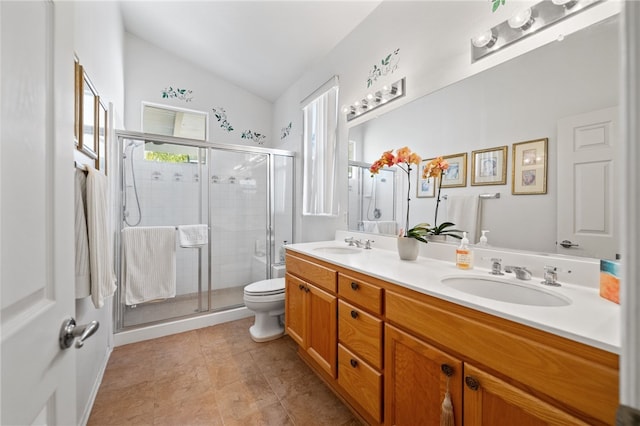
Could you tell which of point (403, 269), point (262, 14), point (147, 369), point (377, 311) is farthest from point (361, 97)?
point (147, 369)

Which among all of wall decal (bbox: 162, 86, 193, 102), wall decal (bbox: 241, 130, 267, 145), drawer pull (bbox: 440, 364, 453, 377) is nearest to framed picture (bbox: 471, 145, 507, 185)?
drawer pull (bbox: 440, 364, 453, 377)

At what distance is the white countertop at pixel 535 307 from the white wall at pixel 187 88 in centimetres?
282

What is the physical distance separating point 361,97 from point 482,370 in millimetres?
1970

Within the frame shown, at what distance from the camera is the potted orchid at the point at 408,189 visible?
5.12 ft

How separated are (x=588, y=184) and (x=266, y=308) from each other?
7.22 ft

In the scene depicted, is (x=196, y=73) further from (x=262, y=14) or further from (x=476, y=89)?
(x=476, y=89)

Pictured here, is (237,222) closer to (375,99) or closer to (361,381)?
(375,99)

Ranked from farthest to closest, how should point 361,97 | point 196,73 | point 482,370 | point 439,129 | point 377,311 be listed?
point 196,73 → point 361,97 → point 439,129 → point 377,311 → point 482,370

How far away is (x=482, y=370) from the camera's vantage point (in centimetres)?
86

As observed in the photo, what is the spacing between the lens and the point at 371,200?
2.15 metres

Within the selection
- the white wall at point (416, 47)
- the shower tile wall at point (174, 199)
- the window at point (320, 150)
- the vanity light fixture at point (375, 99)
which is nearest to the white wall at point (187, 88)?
the shower tile wall at point (174, 199)

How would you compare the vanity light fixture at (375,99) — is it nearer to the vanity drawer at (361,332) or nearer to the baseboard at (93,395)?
the vanity drawer at (361,332)

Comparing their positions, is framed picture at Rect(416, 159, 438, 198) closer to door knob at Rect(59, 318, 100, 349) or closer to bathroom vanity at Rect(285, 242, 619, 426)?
bathroom vanity at Rect(285, 242, 619, 426)

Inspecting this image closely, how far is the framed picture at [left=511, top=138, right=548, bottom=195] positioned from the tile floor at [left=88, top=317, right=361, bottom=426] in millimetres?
1500
